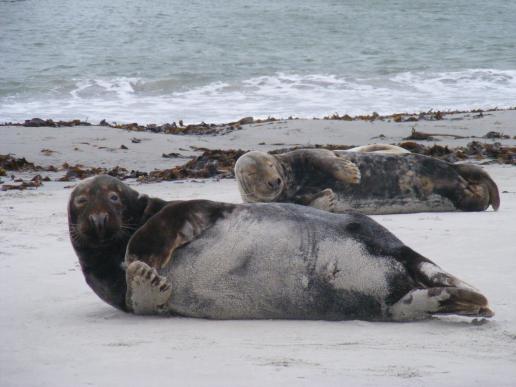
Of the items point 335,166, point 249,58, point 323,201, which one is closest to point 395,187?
point 335,166

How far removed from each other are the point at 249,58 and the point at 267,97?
626 cm

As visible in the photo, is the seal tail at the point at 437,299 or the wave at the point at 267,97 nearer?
the seal tail at the point at 437,299

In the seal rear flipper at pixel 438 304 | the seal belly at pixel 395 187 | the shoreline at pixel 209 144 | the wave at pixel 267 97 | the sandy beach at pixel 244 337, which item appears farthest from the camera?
the wave at pixel 267 97

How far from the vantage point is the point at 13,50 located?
94.3ft

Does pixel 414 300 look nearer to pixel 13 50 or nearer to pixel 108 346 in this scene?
pixel 108 346

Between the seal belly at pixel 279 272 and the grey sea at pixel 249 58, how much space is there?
45.9ft

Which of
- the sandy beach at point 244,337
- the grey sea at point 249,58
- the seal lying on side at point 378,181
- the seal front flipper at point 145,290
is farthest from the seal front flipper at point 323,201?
the grey sea at point 249,58

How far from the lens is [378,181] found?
24.7ft

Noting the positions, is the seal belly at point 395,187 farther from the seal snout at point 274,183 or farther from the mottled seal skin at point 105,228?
the mottled seal skin at point 105,228

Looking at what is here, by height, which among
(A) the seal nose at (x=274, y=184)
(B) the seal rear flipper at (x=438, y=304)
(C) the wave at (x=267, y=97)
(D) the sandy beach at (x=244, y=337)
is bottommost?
(D) the sandy beach at (x=244, y=337)

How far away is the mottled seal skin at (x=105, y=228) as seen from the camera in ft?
14.0

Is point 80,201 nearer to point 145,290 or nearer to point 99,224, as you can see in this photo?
point 99,224

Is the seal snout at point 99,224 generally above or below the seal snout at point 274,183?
above

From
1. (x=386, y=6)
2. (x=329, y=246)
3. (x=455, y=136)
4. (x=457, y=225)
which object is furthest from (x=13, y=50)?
(x=329, y=246)
